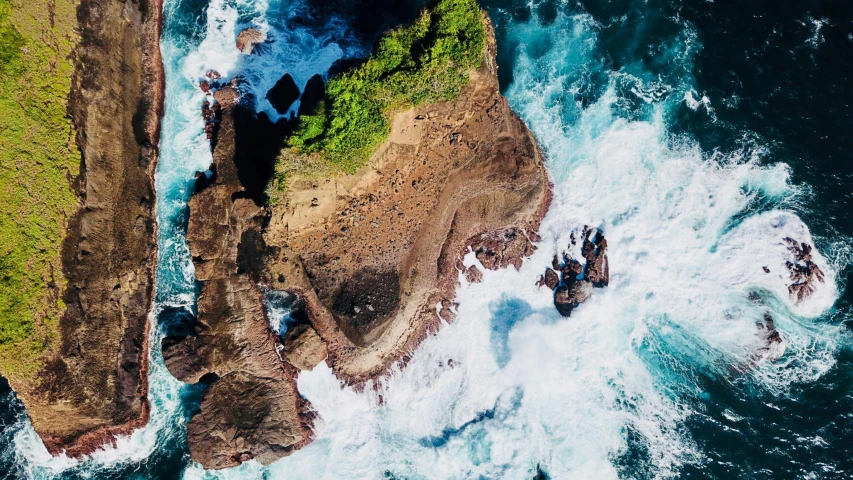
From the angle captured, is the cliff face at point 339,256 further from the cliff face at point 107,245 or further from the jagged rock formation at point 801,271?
the jagged rock formation at point 801,271

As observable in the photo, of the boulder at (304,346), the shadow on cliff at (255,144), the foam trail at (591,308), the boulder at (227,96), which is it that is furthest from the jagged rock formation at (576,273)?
the boulder at (227,96)

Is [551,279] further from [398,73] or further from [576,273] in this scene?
[398,73]

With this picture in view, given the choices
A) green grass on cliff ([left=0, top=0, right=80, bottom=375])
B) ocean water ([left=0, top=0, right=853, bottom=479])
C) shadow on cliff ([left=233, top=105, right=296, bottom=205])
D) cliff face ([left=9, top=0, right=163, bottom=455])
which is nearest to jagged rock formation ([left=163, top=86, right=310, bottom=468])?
shadow on cliff ([left=233, top=105, right=296, bottom=205])

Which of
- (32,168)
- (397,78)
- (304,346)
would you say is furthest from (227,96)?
(304,346)

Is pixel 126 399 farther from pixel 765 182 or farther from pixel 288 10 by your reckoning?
pixel 765 182

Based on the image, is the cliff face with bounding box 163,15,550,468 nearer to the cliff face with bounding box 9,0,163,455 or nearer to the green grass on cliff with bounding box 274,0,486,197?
the green grass on cliff with bounding box 274,0,486,197

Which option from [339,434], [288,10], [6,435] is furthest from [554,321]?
[6,435]
